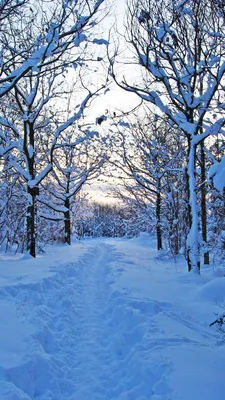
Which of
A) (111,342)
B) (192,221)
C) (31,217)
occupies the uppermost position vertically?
(31,217)

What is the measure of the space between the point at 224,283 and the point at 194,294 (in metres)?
0.68

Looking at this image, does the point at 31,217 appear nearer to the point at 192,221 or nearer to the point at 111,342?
the point at 192,221

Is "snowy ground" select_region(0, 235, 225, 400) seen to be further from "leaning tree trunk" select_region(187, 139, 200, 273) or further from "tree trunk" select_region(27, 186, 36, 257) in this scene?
"tree trunk" select_region(27, 186, 36, 257)

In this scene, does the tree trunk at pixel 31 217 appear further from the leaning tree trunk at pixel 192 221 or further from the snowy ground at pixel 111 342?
the leaning tree trunk at pixel 192 221

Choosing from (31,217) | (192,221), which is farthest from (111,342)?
(31,217)

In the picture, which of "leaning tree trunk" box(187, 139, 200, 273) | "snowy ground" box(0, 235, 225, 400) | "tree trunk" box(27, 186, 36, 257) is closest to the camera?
"snowy ground" box(0, 235, 225, 400)

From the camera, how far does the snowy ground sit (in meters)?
3.37

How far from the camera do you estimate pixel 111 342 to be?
15.9ft

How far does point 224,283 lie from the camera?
22.5 feet

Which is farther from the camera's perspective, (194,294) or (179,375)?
(194,294)

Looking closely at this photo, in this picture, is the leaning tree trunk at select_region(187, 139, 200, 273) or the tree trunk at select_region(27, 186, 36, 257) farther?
the tree trunk at select_region(27, 186, 36, 257)

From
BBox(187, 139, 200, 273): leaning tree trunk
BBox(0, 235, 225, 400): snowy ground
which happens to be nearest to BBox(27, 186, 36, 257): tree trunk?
BBox(0, 235, 225, 400): snowy ground

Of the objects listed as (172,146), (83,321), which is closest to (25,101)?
(172,146)

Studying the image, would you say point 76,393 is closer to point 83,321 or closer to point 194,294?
point 83,321
